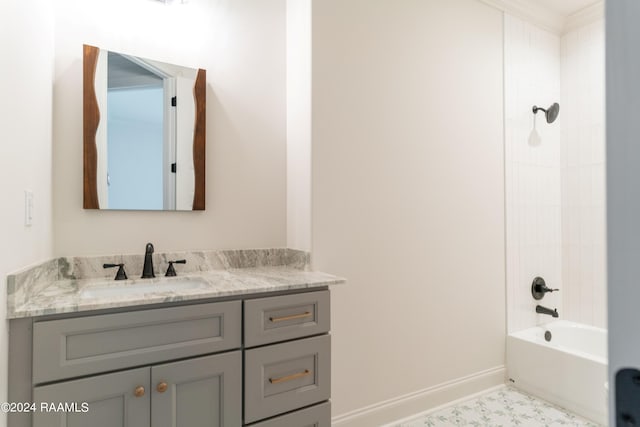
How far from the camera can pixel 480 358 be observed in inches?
→ 102

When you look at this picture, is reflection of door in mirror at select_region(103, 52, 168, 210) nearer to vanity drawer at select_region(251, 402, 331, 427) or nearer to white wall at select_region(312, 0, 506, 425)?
white wall at select_region(312, 0, 506, 425)

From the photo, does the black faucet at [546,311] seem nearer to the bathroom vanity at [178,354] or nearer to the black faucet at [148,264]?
the bathroom vanity at [178,354]

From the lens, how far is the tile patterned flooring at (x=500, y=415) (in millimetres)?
2199

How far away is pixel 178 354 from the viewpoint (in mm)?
1306

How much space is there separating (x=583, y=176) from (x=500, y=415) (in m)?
1.98

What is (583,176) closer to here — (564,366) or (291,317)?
(564,366)

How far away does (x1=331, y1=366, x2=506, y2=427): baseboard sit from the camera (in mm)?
2064

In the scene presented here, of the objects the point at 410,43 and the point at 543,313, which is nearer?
the point at 410,43

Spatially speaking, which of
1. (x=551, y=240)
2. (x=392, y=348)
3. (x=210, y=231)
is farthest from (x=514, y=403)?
(x=210, y=231)

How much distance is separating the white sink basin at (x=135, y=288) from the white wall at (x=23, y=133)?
234mm

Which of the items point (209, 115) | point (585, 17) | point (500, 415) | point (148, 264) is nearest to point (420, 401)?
point (500, 415)

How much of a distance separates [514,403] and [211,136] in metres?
2.57

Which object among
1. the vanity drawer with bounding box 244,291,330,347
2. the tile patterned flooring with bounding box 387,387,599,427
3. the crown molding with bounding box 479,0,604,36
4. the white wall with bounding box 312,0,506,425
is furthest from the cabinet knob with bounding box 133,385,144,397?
the crown molding with bounding box 479,0,604,36

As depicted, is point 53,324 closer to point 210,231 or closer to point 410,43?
point 210,231
